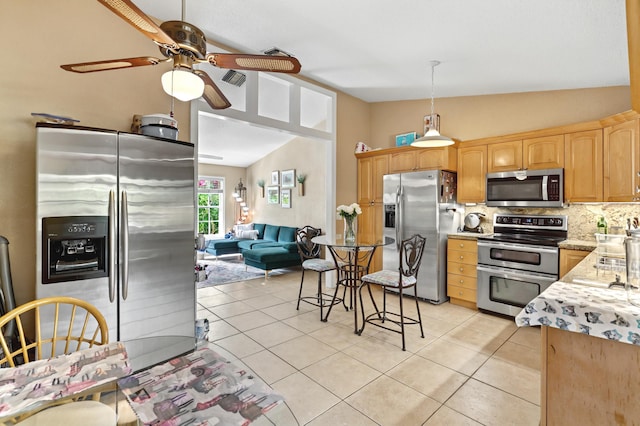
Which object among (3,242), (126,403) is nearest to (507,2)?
(126,403)

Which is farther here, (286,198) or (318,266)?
(286,198)

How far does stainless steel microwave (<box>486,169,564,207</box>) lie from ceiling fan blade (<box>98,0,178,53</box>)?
150 inches

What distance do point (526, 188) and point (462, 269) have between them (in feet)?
4.08

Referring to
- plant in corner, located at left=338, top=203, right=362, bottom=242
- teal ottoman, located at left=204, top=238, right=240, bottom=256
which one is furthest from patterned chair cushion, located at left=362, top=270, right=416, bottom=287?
teal ottoman, located at left=204, top=238, right=240, bottom=256

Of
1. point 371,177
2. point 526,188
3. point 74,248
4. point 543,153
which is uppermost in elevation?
point 543,153

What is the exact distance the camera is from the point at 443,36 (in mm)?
2734

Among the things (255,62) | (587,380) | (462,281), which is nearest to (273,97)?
(255,62)

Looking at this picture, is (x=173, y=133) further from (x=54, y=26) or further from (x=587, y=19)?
(x=587, y=19)

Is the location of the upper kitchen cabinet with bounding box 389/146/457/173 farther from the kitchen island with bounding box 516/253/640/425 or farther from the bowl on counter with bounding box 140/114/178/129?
the bowl on counter with bounding box 140/114/178/129

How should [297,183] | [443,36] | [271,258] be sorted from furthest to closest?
[297,183] < [271,258] < [443,36]

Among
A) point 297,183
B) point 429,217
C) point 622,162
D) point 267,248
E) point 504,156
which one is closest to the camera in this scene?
point 622,162

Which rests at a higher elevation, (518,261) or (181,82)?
(181,82)

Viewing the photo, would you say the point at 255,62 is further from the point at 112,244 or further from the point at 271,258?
the point at 271,258

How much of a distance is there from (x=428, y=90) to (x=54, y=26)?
4.14 m
